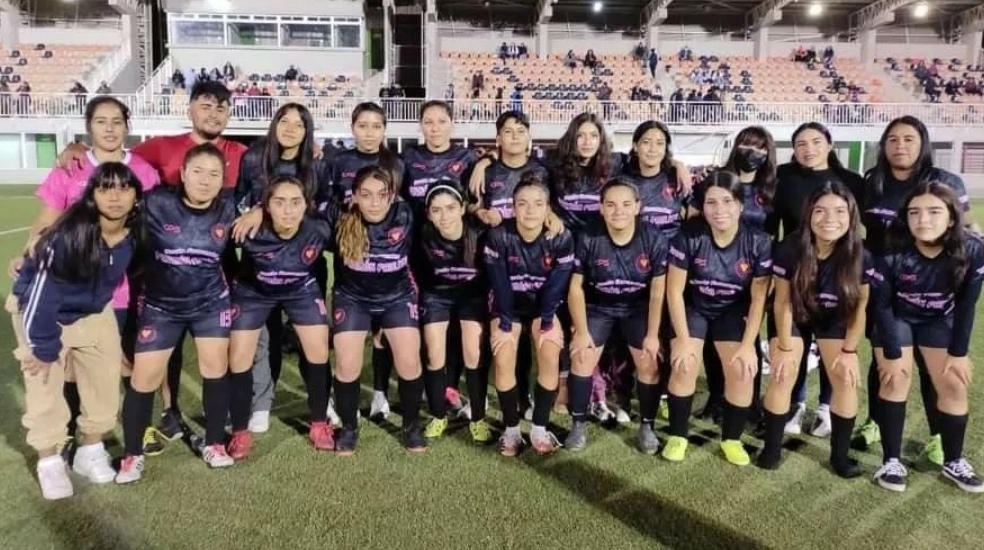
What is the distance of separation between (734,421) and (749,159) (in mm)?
1638

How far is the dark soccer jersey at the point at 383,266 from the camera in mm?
4277

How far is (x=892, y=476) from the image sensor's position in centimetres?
370

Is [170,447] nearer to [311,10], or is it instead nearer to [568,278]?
[568,278]

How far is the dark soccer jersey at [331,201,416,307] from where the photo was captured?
4277 millimetres

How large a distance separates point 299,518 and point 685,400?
2.18 m

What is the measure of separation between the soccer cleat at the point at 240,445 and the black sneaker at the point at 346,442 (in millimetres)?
491

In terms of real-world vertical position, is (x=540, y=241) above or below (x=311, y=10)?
below

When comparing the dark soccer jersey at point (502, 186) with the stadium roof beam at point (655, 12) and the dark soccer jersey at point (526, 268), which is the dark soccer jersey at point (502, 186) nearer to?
the dark soccer jersey at point (526, 268)

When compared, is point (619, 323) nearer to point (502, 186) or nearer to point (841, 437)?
point (502, 186)

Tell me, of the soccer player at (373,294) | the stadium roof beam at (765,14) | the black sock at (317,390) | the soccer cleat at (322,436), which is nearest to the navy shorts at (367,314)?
the soccer player at (373,294)

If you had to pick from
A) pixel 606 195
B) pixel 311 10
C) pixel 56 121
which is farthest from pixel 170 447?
pixel 311 10

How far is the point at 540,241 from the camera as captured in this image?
14.0 ft

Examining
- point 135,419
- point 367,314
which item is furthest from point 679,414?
point 135,419

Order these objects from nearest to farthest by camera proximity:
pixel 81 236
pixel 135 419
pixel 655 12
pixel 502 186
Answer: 1. pixel 81 236
2. pixel 135 419
3. pixel 502 186
4. pixel 655 12
